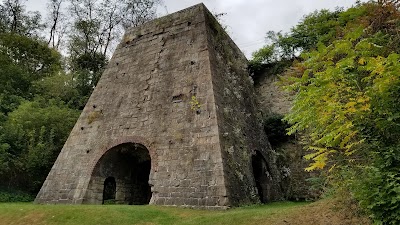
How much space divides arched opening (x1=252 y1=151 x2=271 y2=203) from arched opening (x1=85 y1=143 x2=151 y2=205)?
4.13 meters

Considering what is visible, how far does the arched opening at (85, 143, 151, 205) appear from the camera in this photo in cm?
1188

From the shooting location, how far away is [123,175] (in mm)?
13383

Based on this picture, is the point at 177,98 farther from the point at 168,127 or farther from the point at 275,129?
the point at 275,129

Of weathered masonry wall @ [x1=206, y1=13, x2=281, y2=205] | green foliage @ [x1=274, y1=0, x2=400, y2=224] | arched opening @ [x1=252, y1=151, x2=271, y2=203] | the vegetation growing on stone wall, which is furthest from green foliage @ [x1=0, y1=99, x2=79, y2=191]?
green foliage @ [x1=274, y1=0, x2=400, y2=224]

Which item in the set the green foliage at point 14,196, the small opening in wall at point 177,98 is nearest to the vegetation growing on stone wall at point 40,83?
the green foliage at point 14,196

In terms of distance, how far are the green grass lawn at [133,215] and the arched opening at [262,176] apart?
163 inches

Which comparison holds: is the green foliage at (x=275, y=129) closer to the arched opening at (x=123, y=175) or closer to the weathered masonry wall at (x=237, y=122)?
the weathered masonry wall at (x=237, y=122)

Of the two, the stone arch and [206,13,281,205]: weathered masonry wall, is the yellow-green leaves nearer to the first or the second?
[206,13,281,205]: weathered masonry wall

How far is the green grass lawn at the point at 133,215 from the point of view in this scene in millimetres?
7578

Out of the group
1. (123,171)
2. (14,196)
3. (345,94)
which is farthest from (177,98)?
(14,196)

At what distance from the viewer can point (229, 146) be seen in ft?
35.2

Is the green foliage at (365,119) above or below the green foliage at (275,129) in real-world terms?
below

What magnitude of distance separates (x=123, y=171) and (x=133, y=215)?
496 cm

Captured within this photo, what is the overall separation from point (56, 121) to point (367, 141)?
48.9 ft
